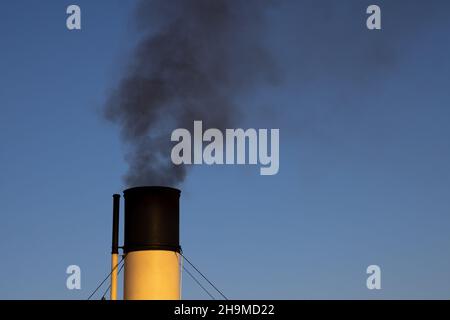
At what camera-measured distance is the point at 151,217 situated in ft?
44.3

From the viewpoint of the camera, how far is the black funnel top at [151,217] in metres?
13.5

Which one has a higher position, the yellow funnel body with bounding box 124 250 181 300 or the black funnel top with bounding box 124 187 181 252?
the black funnel top with bounding box 124 187 181 252

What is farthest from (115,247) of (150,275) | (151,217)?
(151,217)

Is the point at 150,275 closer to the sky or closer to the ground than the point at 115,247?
closer to the ground

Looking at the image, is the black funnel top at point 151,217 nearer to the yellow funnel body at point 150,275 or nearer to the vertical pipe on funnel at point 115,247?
the yellow funnel body at point 150,275

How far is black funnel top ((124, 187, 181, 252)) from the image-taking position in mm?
13523

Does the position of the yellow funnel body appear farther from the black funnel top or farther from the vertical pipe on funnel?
the vertical pipe on funnel

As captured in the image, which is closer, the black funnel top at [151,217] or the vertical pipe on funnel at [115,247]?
the black funnel top at [151,217]

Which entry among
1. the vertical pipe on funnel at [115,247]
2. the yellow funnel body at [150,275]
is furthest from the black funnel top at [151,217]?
the vertical pipe on funnel at [115,247]

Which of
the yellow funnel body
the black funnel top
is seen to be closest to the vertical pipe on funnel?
the yellow funnel body

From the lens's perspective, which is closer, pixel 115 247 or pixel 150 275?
pixel 150 275

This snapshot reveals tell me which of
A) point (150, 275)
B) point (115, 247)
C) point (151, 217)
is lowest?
point (150, 275)

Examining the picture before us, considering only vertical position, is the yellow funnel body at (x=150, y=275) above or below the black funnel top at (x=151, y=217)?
below

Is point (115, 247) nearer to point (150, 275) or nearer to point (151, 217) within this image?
point (150, 275)
